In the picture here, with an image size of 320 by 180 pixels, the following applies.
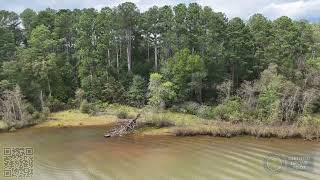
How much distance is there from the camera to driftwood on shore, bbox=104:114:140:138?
38844mm

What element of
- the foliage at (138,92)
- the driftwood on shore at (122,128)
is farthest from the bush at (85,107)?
the driftwood on shore at (122,128)

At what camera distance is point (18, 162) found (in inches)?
1142

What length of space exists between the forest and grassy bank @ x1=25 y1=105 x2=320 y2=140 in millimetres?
1512

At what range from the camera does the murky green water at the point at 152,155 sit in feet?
86.4

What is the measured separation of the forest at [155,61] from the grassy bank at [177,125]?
1.51 m

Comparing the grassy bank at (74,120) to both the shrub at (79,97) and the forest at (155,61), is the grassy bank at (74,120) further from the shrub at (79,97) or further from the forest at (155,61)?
the shrub at (79,97)

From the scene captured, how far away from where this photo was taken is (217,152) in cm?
3222

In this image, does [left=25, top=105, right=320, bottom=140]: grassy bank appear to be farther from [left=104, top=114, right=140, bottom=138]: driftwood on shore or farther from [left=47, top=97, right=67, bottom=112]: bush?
[left=47, top=97, right=67, bottom=112]: bush

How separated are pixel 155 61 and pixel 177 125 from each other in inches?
674

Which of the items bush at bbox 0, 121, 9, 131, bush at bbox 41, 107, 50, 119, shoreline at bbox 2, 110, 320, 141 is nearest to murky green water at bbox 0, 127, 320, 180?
shoreline at bbox 2, 110, 320, 141

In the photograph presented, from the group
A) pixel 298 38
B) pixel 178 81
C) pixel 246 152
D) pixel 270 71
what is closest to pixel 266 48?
pixel 298 38

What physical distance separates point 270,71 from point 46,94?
2636 cm

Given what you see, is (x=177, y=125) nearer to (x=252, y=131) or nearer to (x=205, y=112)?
(x=205, y=112)

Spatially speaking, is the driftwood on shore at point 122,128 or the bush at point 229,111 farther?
the bush at point 229,111
